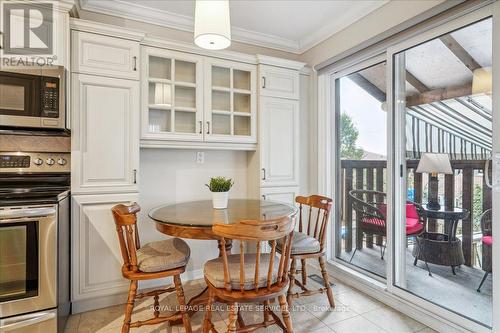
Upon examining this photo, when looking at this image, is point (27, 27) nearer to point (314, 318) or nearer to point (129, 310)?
point (129, 310)

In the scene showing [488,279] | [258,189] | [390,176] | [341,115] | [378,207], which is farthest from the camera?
[341,115]

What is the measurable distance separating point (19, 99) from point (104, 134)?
578 mm

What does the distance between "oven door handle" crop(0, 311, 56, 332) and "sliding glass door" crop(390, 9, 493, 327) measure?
260 cm

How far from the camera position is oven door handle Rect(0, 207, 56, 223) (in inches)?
65.6

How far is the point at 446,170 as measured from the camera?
212 centimetres

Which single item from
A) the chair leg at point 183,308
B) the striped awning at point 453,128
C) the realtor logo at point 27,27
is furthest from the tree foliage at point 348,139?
the realtor logo at point 27,27

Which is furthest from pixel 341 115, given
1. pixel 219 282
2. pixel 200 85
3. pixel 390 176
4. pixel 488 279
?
pixel 219 282

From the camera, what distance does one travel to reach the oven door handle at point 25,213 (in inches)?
65.6

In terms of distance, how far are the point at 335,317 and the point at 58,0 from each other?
316 cm

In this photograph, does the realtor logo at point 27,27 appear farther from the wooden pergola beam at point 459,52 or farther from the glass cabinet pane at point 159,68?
the wooden pergola beam at point 459,52

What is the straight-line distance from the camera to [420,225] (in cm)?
233

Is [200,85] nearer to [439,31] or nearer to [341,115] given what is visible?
[341,115]

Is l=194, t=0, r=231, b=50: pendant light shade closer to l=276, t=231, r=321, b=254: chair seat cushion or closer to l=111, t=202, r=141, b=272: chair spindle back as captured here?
l=111, t=202, r=141, b=272: chair spindle back

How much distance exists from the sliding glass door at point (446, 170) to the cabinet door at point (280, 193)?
1.06 meters
